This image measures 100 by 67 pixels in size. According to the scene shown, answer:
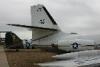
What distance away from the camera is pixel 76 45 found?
757 inches

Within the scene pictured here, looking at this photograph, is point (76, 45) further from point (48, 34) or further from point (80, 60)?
point (80, 60)

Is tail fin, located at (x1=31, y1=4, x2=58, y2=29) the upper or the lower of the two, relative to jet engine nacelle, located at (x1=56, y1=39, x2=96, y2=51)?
upper

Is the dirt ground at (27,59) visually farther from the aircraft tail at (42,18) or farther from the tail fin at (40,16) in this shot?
the tail fin at (40,16)

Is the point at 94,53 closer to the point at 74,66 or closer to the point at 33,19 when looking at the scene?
the point at 74,66

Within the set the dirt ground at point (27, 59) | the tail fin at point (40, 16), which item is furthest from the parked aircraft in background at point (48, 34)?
the dirt ground at point (27, 59)

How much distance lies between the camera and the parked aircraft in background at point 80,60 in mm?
11789

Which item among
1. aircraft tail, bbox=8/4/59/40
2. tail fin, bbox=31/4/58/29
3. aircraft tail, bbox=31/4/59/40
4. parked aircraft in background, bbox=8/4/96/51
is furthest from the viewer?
tail fin, bbox=31/4/58/29

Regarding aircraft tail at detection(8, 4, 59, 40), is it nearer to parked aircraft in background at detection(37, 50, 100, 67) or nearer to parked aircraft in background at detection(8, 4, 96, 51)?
parked aircraft in background at detection(8, 4, 96, 51)

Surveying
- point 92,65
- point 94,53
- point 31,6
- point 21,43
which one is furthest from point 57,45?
point 21,43

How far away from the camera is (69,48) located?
19.8 m

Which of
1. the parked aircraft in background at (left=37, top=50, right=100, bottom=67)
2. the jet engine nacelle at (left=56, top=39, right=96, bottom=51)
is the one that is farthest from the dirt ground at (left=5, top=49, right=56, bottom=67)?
the parked aircraft in background at (left=37, top=50, right=100, bottom=67)

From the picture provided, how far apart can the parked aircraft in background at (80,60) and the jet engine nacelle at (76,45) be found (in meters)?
3.87

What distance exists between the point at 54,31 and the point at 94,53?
7.45 meters

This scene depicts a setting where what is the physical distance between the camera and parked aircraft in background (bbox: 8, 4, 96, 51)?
19531mm
